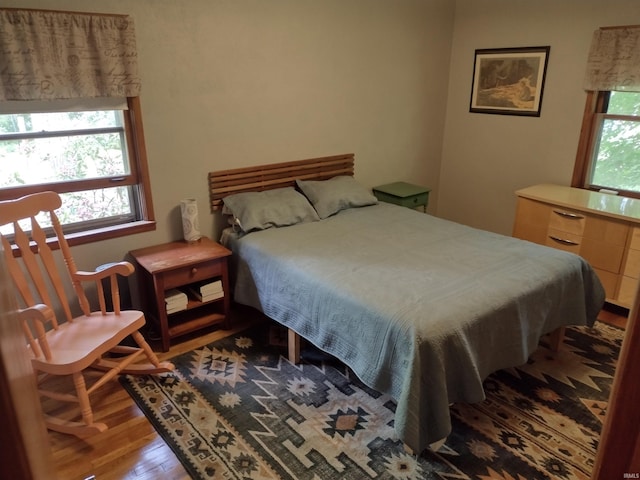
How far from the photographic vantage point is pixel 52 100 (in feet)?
7.92

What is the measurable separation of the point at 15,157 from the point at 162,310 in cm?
113

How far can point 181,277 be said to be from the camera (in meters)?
2.74

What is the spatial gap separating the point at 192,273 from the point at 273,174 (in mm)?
1055

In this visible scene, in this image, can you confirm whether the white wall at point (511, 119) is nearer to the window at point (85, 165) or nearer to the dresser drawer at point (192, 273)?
the dresser drawer at point (192, 273)

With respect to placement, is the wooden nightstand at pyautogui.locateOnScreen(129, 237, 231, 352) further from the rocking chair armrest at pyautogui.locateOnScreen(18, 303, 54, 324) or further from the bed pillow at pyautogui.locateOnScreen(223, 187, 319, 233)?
the rocking chair armrest at pyautogui.locateOnScreen(18, 303, 54, 324)

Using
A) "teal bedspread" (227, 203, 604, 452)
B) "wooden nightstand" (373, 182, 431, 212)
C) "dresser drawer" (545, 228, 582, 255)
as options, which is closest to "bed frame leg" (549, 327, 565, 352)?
"teal bedspread" (227, 203, 604, 452)

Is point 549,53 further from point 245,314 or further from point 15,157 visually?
point 15,157

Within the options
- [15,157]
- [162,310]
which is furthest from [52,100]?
[162,310]

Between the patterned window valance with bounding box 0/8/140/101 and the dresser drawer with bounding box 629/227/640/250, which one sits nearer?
the patterned window valance with bounding box 0/8/140/101

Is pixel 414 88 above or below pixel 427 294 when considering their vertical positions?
above

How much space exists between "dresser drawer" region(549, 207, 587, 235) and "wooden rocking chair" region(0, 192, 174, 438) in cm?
282

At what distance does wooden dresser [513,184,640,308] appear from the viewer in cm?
305

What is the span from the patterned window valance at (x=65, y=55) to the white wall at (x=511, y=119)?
2.97 meters

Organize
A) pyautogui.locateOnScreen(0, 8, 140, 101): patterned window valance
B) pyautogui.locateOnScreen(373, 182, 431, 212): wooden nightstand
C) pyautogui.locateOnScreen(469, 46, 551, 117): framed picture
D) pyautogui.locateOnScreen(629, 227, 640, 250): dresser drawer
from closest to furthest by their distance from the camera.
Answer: pyautogui.locateOnScreen(0, 8, 140, 101): patterned window valance, pyautogui.locateOnScreen(629, 227, 640, 250): dresser drawer, pyautogui.locateOnScreen(469, 46, 551, 117): framed picture, pyautogui.locateOnScreen(373, 182, 431, 212): wooden nightstand
